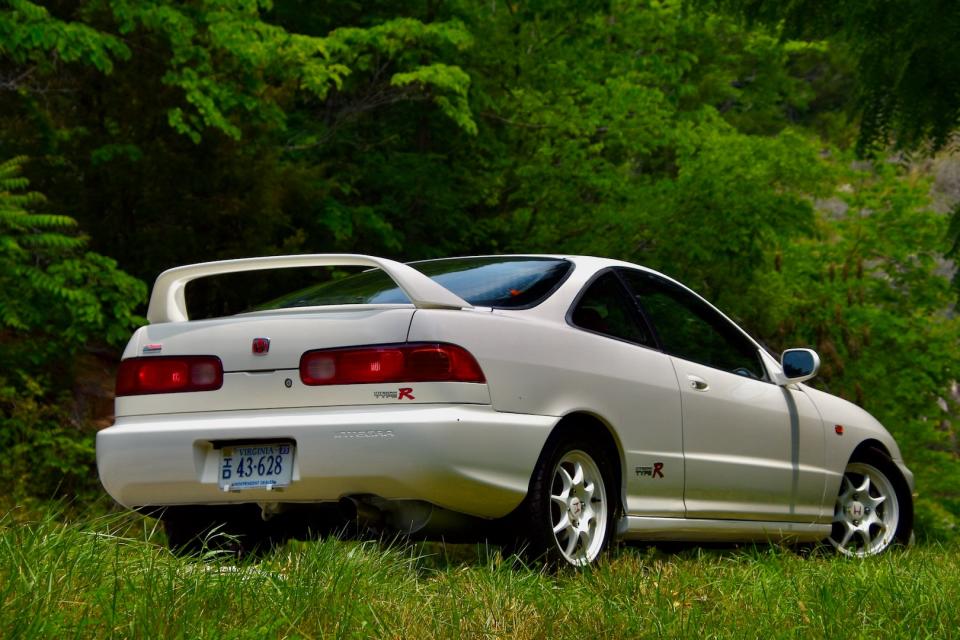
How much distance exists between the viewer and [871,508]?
7.70 metres

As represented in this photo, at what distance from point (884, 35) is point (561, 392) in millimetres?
2761

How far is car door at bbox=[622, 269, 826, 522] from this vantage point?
6254 millimetres

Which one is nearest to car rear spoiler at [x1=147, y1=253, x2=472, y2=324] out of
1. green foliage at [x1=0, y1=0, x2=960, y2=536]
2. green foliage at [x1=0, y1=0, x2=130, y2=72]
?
green foliage at [x1=0, y1=0, x2=960, y2=536]

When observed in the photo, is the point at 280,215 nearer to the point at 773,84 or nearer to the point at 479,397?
the point at 479,397

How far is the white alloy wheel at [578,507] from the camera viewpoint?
5.38 metres

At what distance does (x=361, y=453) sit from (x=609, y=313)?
64.5 inches

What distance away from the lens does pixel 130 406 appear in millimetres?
5449

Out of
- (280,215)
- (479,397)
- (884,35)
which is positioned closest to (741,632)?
(479,397)

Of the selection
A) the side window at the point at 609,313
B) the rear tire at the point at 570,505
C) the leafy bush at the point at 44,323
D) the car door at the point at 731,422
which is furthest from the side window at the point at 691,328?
the leafy bush at the point at 44,323

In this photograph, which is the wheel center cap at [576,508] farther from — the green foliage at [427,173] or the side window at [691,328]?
the green foliage at [427,173]

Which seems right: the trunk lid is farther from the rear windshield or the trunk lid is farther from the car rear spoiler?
the rear windshield

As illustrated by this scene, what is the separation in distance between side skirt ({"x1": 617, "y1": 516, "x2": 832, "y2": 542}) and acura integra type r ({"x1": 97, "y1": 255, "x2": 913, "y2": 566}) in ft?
0.05

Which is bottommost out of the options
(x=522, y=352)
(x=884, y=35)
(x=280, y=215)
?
(x=280, y=215)

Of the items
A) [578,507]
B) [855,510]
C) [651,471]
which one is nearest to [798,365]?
[855,510]
